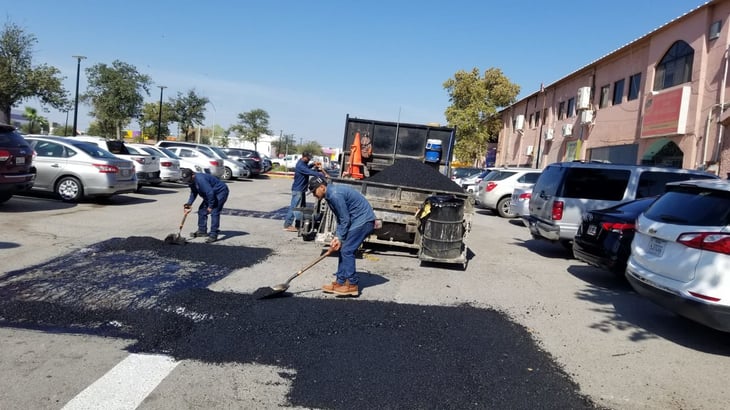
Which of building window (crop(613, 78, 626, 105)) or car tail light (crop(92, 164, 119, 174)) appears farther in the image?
building window (crop(613, 78, 626, 105))

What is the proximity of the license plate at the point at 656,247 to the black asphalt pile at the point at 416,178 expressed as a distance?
3616 millimetres

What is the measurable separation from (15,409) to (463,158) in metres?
41.0

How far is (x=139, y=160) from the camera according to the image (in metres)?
16.6

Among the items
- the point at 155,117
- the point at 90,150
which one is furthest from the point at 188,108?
the point at 90,150

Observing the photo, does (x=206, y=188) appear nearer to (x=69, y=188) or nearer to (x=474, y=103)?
(x=69, y=188)

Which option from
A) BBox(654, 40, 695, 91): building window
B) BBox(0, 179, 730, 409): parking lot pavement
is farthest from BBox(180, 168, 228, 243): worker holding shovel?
BBox(654, 40, 695, 91): building window

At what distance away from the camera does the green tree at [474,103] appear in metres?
41.2

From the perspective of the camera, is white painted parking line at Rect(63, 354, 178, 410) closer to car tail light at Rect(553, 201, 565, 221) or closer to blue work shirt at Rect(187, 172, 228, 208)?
blue work shirt at Rect(187, 172, 228, 208)

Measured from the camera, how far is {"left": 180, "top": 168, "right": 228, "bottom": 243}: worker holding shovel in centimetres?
957

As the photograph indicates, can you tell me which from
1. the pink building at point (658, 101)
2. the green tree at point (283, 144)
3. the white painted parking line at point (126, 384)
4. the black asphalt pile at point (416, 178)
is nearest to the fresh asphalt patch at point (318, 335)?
the white painted parking line at point (126, 384)

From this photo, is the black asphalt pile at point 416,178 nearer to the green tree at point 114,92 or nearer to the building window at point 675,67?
the building window at point 675,67

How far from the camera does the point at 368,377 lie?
4.18m

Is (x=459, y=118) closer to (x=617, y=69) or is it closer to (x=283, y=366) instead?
(x=617, y=69)

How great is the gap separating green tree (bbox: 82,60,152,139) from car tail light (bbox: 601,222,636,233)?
134 ft
